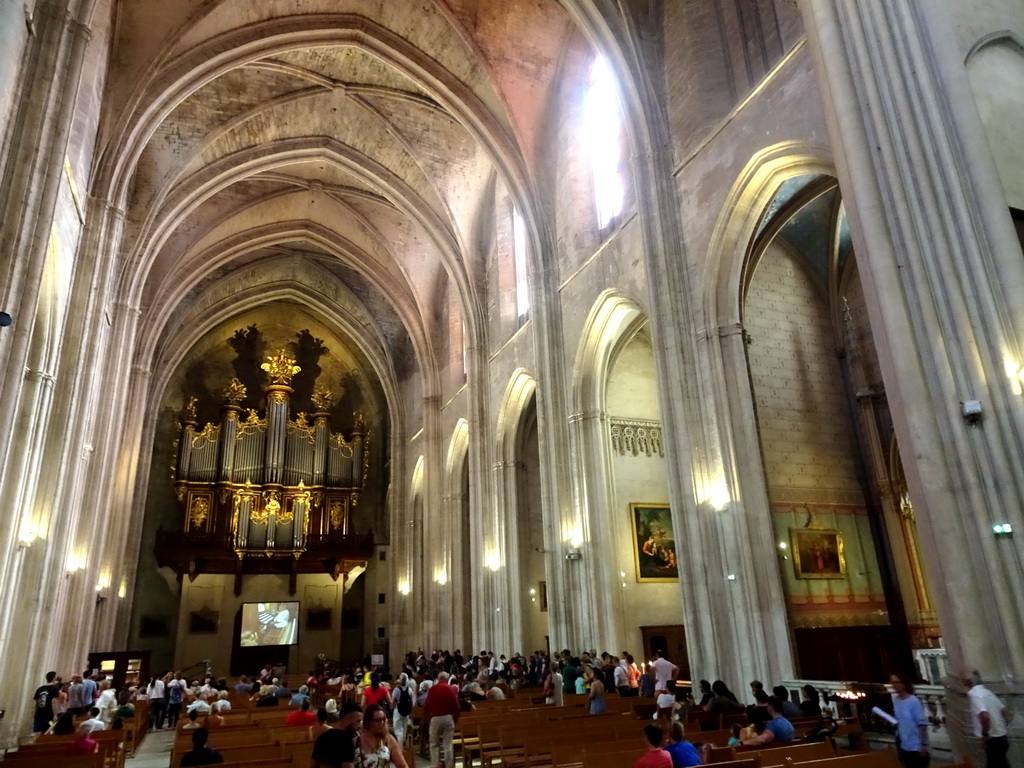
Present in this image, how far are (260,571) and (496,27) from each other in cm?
2162

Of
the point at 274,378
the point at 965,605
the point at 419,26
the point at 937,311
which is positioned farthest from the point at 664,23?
the point at 274,378

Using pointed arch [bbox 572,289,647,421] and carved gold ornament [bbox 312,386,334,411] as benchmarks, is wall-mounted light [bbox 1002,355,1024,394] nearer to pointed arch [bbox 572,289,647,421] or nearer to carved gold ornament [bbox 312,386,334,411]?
pointed arch [bbox 572,289,647,421]

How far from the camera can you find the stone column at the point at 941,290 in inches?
250

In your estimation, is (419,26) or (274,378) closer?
(419,26)

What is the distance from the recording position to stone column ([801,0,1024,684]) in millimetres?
6340

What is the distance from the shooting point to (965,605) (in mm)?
6367

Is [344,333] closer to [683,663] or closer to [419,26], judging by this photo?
[419,26]

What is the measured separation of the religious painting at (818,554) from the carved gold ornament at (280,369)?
23775mm

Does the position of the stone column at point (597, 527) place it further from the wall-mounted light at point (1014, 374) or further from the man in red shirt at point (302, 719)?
the wall-mounted light at point (1014, 374)

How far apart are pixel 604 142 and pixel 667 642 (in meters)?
11.1

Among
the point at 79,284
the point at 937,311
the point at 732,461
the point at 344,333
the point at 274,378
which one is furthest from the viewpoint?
the point at 344,333

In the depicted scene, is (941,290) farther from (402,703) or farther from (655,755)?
(402,703)

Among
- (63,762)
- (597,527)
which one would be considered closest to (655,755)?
(63,762)

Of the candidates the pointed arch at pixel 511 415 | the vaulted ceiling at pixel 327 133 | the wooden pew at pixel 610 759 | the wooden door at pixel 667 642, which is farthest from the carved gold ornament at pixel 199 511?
the wooden pew at pixel 610 759
